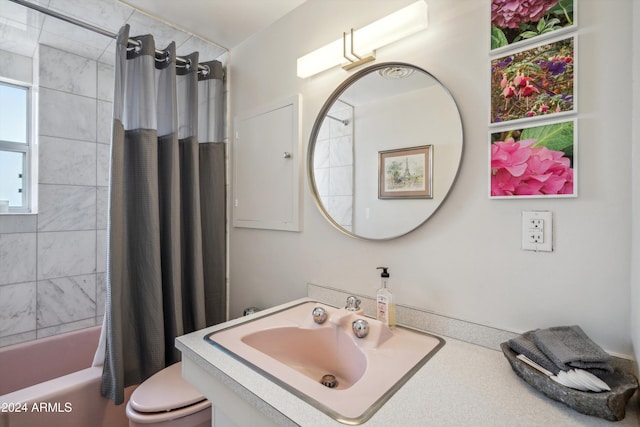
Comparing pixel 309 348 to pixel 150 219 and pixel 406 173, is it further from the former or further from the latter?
pixel 150 219

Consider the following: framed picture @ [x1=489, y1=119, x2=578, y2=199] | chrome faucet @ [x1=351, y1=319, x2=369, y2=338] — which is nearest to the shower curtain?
chrome faucet @ [x1=351, y1=319, x2=369, y2=338]

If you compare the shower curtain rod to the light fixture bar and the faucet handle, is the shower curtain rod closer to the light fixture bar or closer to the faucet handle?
the light fixture bar

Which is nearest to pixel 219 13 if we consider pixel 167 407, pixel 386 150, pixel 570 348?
pixel 386 150

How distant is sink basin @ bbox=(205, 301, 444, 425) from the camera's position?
2.29 feet

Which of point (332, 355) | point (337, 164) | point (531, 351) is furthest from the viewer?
point (337, 164)

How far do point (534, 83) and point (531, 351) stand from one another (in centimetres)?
72

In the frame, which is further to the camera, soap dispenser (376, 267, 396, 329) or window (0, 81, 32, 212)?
window (0, 81, 32, 212)

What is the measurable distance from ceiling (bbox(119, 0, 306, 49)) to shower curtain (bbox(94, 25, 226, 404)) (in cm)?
16

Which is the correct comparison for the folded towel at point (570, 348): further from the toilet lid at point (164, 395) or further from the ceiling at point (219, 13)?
the ceiling at point (219, 13)

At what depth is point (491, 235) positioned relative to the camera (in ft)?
3.10

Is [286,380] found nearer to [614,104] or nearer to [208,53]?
[614,104]

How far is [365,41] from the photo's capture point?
46.3 inches

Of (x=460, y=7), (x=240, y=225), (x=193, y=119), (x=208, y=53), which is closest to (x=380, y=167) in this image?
(x=460, y=7)

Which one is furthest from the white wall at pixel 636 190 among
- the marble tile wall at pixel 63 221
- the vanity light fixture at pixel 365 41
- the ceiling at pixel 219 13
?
the marble tile wall at pixel 63 221
